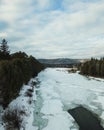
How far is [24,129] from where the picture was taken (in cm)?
1323

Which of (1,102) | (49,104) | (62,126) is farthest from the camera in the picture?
(49,104)

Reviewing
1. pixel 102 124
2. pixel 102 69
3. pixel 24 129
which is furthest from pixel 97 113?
pixel 102 69

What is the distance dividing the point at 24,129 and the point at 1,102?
4.10 m

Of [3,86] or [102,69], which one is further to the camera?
[102,69]

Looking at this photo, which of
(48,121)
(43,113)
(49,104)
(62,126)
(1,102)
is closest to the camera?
(62,126)

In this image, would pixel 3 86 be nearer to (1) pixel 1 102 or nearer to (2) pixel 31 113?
(1) pixel 1 102

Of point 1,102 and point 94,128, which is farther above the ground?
point 1,102

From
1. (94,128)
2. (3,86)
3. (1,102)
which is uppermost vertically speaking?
(3,86)

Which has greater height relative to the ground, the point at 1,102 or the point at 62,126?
the point at 1,102

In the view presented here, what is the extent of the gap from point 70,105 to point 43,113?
4.71m

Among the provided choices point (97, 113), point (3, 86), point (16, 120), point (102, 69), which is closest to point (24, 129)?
point (16, 120)

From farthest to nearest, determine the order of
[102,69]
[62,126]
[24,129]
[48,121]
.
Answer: [102,69] → [48,121] → [62,126] → [24,129]

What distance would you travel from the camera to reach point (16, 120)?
1371 cm

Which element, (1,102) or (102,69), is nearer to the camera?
(1,102)
